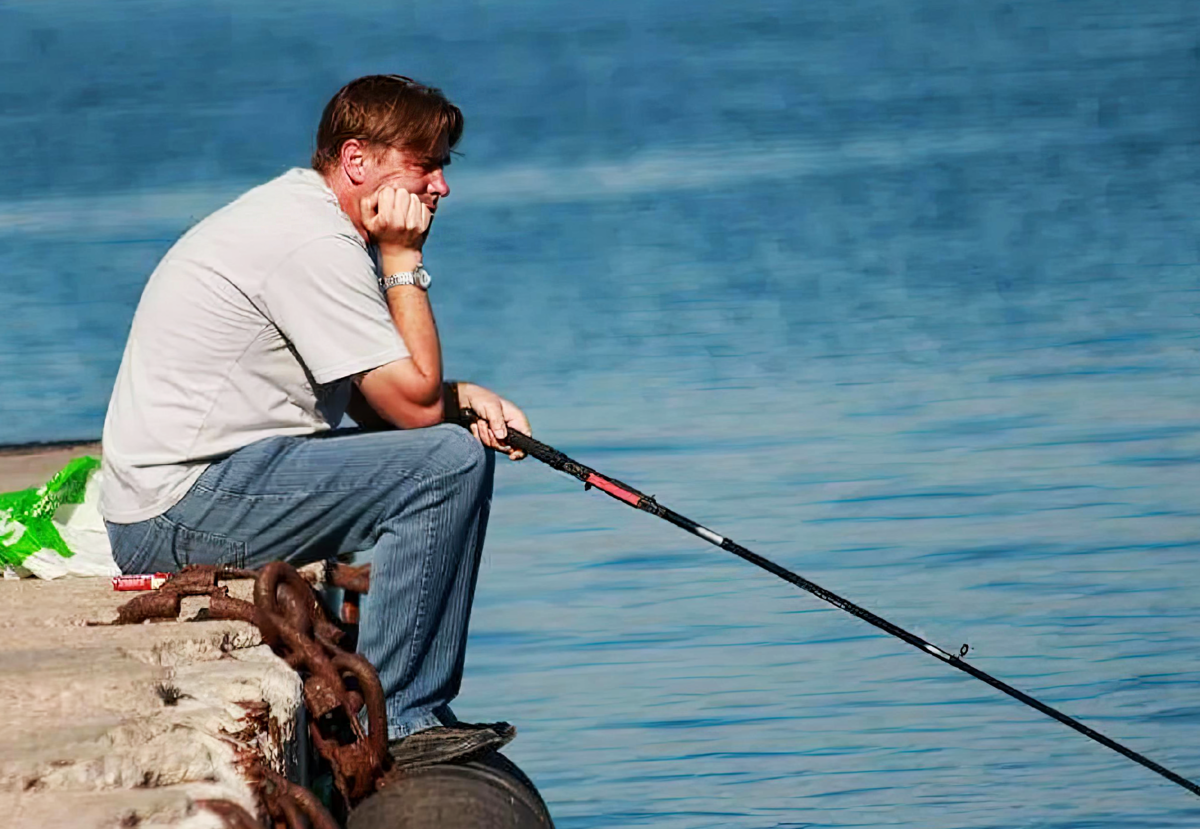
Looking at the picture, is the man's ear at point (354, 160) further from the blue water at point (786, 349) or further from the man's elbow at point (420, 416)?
the blue water at point (786, 349)

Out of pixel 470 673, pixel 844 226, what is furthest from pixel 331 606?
pixel 844 226

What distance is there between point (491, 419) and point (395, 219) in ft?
1.53

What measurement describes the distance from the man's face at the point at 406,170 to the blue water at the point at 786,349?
2.05 meters

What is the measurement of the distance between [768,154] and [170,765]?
16.6 meters

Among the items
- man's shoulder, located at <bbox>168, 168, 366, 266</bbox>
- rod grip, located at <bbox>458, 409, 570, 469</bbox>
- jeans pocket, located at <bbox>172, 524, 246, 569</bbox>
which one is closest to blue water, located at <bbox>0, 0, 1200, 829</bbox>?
rod grip, located at <bbox>458, 409, 570, 469</bbox>

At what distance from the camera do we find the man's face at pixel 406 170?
4848mm

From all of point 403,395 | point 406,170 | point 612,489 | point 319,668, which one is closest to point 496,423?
point 612,489

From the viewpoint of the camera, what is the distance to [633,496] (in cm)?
518

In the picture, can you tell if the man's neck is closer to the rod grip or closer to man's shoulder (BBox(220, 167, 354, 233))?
man's shoulder (BBox(220, 167, 354, 233))

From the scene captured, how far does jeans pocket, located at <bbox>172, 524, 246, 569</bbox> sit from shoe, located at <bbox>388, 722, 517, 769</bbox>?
56 centimetres

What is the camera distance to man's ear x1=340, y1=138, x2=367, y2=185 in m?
4.83

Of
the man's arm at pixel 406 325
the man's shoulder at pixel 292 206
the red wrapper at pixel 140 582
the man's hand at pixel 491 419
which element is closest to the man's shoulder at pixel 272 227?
the man's shoulder at pixel 292 206

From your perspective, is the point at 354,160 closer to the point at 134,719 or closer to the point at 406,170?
the point at 406,170

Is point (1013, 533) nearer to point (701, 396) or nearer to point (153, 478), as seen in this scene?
point (701, 396)
